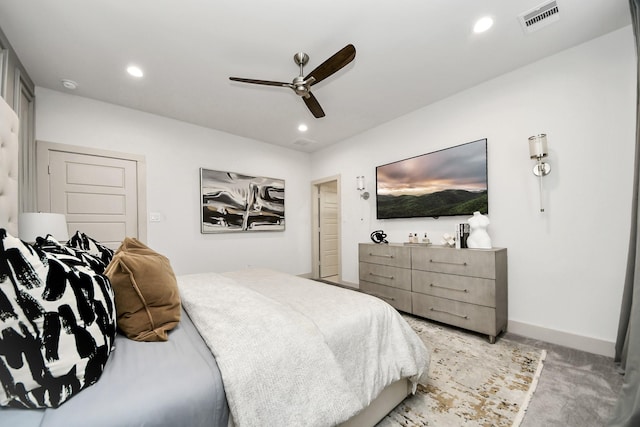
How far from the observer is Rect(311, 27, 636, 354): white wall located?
2057mm

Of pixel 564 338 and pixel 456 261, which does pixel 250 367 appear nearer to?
pixel 456 261

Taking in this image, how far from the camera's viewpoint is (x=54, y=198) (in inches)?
111

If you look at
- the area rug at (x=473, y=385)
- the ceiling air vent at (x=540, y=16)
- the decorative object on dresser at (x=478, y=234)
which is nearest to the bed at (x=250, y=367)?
the area rug at (x=473, y=385)

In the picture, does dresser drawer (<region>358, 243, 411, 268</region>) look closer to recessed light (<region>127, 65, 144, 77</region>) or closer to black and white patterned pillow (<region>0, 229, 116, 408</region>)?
black and white patterned pillow (<region>0, 229, 116, 408</region>)

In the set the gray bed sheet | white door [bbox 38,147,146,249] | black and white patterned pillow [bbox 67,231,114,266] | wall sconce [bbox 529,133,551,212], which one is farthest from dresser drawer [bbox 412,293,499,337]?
white door [bbox 38,147,146,249]

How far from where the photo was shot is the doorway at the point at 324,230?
16.8 feet

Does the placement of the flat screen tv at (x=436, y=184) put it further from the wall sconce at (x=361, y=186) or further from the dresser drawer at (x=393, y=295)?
the dresser drawer at (x=393, y=295)

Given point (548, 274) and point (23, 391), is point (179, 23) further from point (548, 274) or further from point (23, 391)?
point (548, 274)

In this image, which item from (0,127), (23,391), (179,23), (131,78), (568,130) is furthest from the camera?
(131,78)

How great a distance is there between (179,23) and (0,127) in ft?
4.58

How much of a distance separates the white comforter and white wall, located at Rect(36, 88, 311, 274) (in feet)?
7.42

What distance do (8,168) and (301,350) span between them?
2.43 metres

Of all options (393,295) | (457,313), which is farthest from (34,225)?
(457,313)

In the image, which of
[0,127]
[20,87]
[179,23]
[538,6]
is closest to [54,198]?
[20,87]
